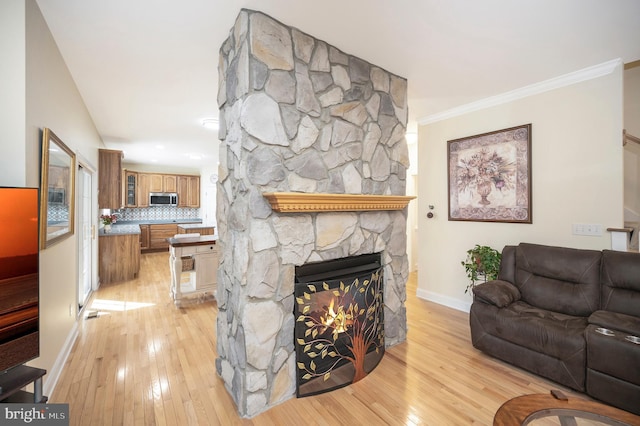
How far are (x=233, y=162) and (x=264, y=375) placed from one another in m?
1.49

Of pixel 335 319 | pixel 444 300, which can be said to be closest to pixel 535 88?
pixel 444 300

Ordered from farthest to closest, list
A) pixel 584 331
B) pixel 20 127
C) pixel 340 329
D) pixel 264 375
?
pixel 340 329, pixel 584 331, pixel 264 375, pixel 20 127

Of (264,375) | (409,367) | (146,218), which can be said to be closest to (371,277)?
(409,367)

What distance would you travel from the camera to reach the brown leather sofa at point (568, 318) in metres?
1.91

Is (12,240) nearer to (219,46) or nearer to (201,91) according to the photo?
(219,46)

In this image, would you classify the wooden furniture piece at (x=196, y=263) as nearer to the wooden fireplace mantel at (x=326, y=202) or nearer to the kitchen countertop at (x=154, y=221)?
the wooden fireplace mantel at (x=326, y=202)

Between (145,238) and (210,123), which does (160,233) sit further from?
(210,123)

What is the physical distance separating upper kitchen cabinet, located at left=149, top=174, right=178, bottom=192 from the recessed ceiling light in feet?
16.3

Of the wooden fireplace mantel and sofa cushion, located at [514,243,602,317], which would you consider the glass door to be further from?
sofa cushion, located at [514,243,602,317]

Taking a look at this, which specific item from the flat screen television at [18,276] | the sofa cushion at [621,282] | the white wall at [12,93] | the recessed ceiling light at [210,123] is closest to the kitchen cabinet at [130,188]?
the recessed ceiling light at [210,123]

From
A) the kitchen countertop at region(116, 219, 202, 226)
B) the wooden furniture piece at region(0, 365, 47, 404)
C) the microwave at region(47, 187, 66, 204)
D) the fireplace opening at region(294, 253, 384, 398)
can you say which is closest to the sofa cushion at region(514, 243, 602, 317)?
the fireplace opening at region(294, 253, 384, 398)

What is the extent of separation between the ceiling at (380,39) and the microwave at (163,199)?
5334 millimetres

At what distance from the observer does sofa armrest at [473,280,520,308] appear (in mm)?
2523

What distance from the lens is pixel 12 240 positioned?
1.17 meters
